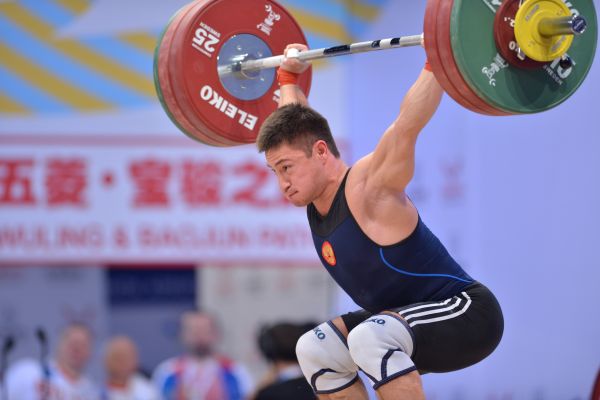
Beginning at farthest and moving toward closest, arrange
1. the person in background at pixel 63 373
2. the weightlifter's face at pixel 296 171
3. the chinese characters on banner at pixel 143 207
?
the chinese characters on banner at pixel 143 207 < the person in background at pixel 63 373 < the weightlifter's face at pixel 296 171

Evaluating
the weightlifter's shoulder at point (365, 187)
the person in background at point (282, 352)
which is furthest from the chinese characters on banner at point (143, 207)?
the weightlifter's shoulder at point (365, 187)

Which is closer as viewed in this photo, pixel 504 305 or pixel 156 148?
pixel 504 305

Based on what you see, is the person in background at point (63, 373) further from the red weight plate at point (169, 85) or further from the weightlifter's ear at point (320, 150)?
the weightlifter's ear at point (320, 150)

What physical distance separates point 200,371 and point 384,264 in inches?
157

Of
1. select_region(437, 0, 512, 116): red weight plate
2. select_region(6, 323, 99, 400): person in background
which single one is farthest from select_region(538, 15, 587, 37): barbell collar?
select_region(6, 323, 99, 400): person in background

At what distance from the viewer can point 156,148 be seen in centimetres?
712

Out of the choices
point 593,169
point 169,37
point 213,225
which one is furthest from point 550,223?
point 169,37

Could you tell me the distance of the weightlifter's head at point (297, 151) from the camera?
11.5ft

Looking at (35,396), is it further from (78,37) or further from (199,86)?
(199,86)

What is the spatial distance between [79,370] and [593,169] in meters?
3.58

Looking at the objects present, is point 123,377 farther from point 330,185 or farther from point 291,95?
point 330,185

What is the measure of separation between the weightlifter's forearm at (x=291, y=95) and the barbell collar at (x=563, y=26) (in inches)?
40.2

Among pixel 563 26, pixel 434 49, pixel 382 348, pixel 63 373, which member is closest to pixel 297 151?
pixel 434 49

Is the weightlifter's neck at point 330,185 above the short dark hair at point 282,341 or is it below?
above
